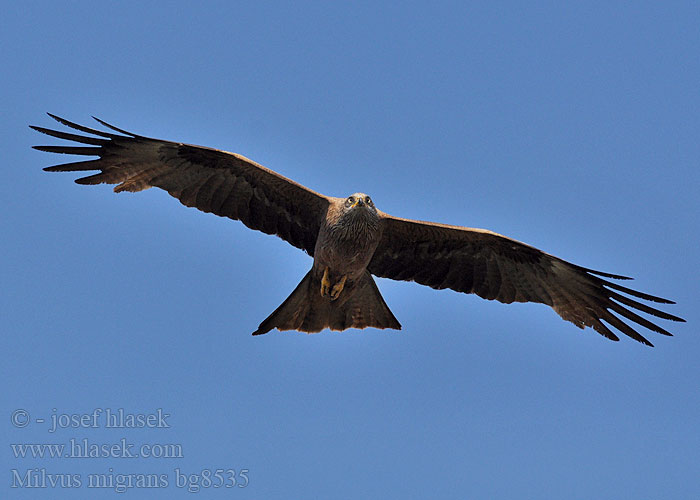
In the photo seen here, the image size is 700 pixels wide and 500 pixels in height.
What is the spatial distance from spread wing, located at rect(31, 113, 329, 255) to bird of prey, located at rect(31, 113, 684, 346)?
1cm

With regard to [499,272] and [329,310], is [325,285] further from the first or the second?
[499,272]

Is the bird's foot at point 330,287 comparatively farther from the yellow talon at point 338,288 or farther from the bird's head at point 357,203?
the bird's head at point 357,203

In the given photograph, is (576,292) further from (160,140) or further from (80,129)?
(80,129)

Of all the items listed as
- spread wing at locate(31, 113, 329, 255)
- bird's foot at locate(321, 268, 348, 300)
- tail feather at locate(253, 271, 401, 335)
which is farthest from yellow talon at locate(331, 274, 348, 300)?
spread wing at locate(31, 113, 329, 255)

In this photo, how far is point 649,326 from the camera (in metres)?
11.0

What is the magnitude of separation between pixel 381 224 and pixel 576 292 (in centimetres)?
261

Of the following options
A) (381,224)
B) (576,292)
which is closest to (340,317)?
(381,224)

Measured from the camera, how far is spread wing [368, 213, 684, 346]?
1127 cm

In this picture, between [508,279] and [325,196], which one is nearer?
[325,196]

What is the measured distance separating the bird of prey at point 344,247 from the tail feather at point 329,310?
12 millimetres

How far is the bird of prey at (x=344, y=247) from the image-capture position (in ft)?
35.1

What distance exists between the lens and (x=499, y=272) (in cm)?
1161

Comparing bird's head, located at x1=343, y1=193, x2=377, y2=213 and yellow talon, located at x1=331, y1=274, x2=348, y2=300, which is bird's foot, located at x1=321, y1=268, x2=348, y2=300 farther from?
bird's head, located at x1=343, y1=193, x2=377, y2=213

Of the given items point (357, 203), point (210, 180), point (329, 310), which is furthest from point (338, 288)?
point (210, 180)
